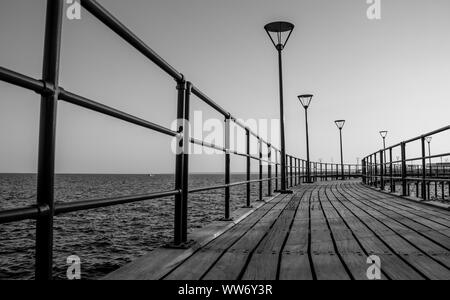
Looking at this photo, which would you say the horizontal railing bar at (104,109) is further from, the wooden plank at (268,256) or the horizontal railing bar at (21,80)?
the wooden plank at (268,256)

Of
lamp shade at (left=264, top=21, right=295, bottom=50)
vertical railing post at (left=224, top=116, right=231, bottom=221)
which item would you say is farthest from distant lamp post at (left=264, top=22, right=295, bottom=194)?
vertical railing post at (left=224, top=116, right=231, bottom=221)

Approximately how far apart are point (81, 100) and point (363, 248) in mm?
1754

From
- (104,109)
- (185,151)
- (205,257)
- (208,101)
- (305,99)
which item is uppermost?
(305,99)

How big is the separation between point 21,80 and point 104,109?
0.42m

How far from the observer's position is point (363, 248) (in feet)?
6.91

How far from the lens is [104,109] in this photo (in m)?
1.36

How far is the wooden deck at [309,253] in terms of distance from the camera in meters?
1.58

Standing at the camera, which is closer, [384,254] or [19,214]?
[19,214]

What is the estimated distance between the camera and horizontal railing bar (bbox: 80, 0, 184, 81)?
133 centimetres

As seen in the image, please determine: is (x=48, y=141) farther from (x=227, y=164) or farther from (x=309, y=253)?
(x=227, y=164)

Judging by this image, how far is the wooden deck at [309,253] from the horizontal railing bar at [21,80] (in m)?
0.87

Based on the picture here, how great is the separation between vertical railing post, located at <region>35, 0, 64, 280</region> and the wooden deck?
1.61ft

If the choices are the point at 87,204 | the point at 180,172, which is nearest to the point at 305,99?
the point at 180,172

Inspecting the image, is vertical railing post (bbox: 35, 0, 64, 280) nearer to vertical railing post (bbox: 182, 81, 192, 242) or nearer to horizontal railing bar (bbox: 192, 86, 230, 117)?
vertical railing post (bbox: 182, 81, 192, 242)
